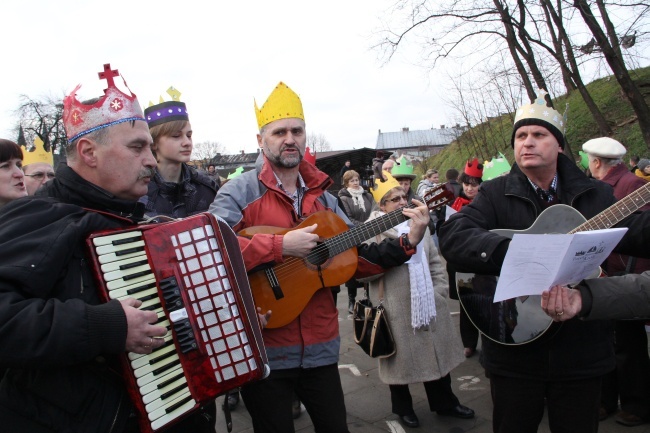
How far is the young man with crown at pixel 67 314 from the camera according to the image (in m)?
1.52

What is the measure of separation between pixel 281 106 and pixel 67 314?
75.9 inches

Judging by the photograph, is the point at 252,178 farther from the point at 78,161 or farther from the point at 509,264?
the point at 509,264

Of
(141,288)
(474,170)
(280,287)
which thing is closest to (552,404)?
(280,287)

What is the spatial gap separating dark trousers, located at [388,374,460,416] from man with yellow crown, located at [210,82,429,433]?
1.30 m

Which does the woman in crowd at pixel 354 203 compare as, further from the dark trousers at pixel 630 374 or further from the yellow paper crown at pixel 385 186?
the dark trousers at pixel 630 374

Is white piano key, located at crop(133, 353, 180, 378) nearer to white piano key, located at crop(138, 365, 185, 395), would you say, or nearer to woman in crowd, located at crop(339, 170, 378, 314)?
white piano key, located at crop(138, 365, 185, 395)

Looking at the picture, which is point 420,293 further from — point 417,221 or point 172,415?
point 172,415

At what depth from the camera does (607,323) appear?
8.09ft

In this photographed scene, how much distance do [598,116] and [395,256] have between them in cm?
1182

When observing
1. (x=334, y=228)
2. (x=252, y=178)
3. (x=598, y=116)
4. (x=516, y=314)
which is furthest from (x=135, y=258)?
(x=598, y=116)

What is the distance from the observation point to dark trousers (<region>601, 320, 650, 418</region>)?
12.4 feet

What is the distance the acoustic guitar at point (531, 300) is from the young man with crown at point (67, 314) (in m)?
1.65

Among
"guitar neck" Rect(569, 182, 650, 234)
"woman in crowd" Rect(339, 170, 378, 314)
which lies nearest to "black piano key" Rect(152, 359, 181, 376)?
"guitar neck" Rect(569, 182, 650, 234)

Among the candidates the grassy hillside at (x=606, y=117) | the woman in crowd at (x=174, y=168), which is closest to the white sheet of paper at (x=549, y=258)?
the woman in crowd at (x=174, y=168)
